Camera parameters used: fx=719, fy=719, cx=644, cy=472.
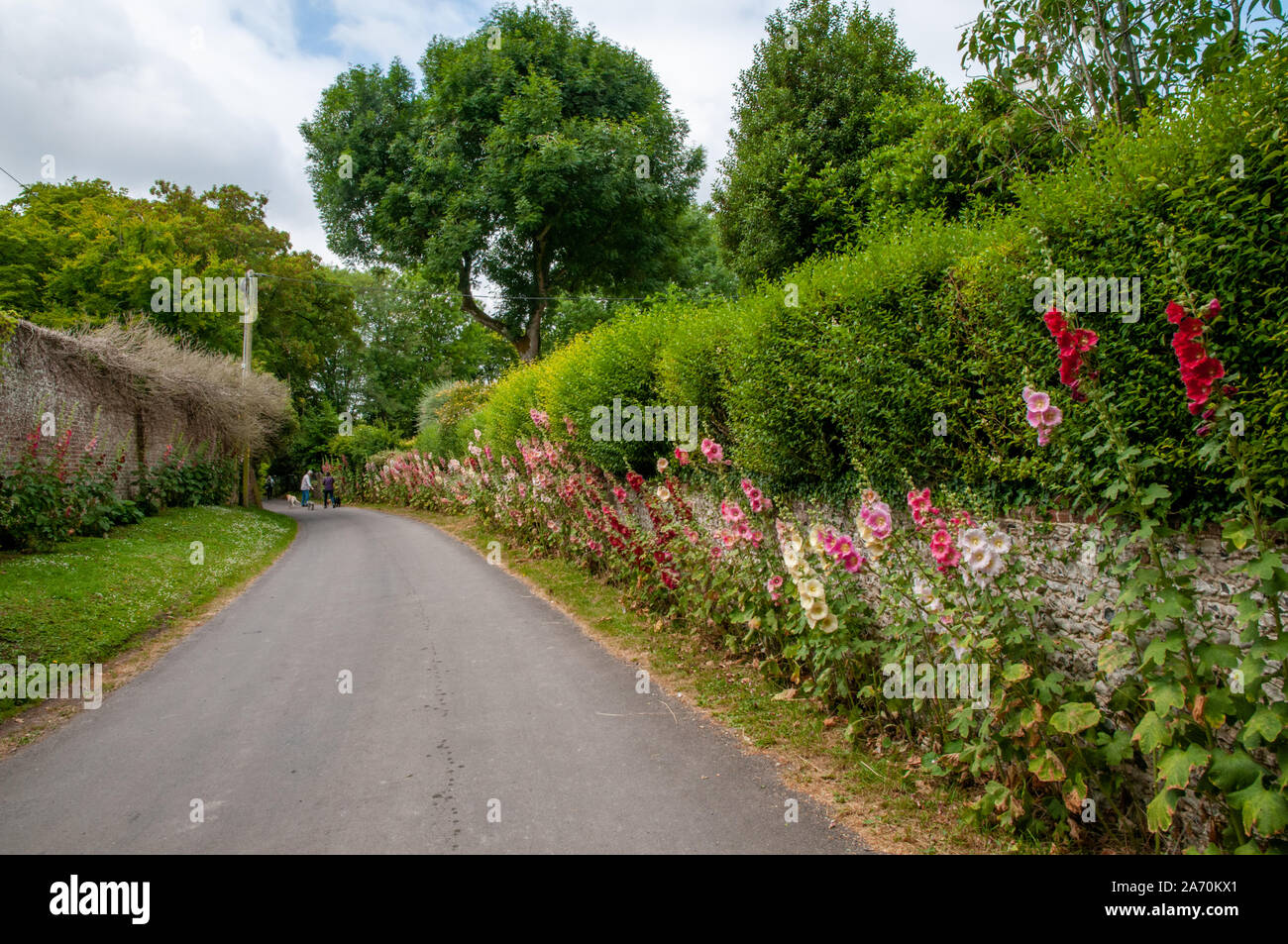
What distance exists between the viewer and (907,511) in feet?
17.2

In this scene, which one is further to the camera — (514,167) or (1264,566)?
(514,167)

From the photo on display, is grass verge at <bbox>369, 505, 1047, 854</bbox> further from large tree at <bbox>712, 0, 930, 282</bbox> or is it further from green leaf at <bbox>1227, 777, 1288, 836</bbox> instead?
large tree at <bbox>712, 0, 930, 282</bbox>

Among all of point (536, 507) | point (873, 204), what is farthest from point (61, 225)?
point (873, 204)

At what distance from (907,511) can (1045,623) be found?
4.63ft

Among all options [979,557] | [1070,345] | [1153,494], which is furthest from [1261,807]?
[1070,345]

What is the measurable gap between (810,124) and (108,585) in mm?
14837

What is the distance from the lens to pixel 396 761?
479 centimetres

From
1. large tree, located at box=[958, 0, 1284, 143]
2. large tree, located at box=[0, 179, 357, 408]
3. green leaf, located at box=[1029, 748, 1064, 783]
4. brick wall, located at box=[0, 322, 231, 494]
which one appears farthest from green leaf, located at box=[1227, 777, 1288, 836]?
large tree, located at box=[0, 179, 357, 408]

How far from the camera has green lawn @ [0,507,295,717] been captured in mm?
7344

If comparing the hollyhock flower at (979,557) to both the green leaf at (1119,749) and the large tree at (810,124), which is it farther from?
the large tree at (810,124)

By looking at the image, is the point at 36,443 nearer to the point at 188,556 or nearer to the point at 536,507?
the point at 188,556

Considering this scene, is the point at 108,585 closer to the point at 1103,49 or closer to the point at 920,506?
the point at 920,506

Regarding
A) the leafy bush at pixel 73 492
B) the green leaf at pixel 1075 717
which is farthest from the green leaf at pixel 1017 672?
the leafy bush at pixel 73 492

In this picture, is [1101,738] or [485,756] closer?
[1101,738]
